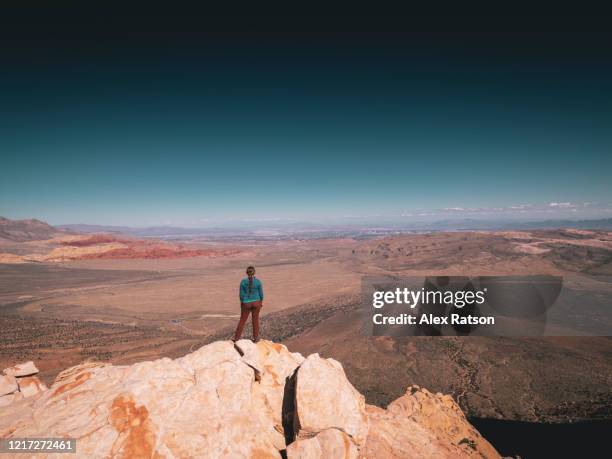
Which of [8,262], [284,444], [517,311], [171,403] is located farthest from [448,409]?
[8,262]

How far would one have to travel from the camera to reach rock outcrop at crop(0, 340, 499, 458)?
6.71 m

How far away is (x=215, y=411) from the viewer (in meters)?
7.66

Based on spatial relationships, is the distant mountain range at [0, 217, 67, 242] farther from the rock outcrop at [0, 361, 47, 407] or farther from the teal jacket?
the teal jacket

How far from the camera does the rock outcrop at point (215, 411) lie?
22.0 ft

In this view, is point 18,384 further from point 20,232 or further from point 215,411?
point 20,232

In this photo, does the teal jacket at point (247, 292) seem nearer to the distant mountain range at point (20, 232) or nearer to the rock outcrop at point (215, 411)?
the rock outcrop at point (215, 411)

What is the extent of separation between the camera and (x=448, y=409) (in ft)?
43.7

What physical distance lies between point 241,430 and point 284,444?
49.5 inches

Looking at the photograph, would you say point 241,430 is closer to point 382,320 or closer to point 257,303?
point 257,303

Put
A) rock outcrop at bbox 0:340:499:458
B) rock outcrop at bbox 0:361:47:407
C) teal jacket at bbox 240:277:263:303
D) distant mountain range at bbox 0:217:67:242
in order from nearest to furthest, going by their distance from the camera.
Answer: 1. rock outcrop at bbox 0:340:499:458
2. rock outcrop at bbox 0:361:47:407
3. teal jacket at bbox 240:277:263:303
4. distant mountain range at bbox 0:217:67:242

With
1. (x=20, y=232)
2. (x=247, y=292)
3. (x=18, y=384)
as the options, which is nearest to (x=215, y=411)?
(x=247, y=292)

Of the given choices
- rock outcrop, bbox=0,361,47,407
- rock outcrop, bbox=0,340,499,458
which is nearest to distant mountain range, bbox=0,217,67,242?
rock outcrop, bbox=0,361,47,407

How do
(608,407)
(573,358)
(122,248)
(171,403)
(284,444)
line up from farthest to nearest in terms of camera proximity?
(122,248), (573,358), (608,407), (284,444), (171,403)

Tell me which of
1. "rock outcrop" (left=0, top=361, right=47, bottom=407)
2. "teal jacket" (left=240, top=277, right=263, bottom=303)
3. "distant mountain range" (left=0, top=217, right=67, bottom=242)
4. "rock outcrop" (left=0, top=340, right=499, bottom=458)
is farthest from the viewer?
"distant mountain range" (left=0, top=217, right=67, bottom=242)
